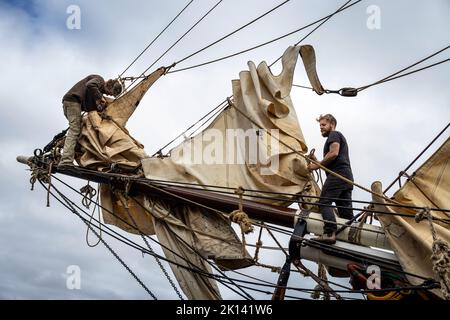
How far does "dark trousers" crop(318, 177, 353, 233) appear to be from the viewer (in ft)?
22.1

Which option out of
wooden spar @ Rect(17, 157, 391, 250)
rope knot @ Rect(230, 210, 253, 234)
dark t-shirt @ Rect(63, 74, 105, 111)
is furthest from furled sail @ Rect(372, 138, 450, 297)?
dark t-shirt @ Rect(63, 74, 105, 111)

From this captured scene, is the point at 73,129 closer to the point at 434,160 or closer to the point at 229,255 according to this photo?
the point at 229,255

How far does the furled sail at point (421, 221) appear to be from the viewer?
6.14 meters

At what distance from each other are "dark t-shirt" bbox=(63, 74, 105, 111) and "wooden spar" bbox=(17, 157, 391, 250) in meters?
0.92

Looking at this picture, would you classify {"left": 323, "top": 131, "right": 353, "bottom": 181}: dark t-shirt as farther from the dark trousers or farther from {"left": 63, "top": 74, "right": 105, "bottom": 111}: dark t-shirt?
{"left": 63, "top": 74, "right": 105, "bottom": 111}: dark t-shirt

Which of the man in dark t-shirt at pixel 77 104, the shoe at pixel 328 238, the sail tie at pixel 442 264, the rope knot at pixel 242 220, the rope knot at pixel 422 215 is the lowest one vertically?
the sail tie at pixel 442 264

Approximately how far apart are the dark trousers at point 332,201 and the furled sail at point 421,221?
1.43ft

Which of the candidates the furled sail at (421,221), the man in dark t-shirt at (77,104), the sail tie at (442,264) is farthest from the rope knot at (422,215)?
the man in dark t-shirt at (77,104)

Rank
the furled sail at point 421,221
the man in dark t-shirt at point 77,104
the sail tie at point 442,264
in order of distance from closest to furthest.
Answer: the sail tie at point 442,264
the furled sail at point 421,221
the man in dark t-shirt at point 77,104

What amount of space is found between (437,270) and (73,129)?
17.2ft

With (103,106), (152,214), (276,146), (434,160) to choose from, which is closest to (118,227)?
(152,214)

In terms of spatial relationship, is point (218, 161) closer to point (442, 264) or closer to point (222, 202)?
point (222, 202)

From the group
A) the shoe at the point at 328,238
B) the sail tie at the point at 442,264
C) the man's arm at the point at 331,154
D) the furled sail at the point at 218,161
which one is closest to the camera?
the sail tie at the point at 442,264

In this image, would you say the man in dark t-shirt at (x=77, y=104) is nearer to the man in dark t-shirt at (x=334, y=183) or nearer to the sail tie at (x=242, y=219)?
the sail tie at (x=242, y=219)
